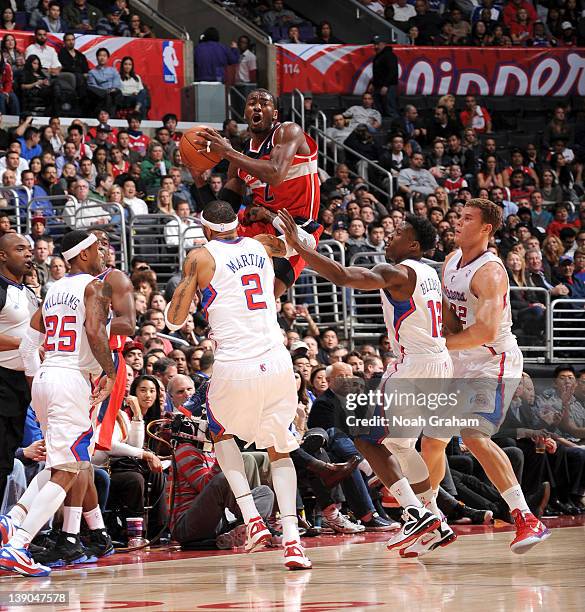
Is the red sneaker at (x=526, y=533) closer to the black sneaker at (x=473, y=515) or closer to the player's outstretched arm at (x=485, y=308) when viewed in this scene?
the player's outstretched arm at (x=485, y=308)

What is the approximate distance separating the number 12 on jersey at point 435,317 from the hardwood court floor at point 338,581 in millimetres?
1406

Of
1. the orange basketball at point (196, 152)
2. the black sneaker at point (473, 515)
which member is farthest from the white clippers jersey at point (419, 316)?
the black sneaker at point (473, 515)

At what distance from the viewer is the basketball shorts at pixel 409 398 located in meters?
7.49

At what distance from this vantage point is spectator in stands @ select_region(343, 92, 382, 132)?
63.4ft

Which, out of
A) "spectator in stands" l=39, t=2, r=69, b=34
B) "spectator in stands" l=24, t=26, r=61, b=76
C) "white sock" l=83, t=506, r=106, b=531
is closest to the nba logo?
"spectator in stands" l=39, t=2, r=69, b=34

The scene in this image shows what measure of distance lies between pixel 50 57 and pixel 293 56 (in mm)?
4433

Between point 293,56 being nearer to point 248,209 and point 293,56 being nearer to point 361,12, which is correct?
point 361,12

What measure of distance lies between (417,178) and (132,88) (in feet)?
14.5

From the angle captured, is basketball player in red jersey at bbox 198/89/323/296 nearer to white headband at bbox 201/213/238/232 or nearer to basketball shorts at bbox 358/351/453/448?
white headband at bbox 201/213/238/232

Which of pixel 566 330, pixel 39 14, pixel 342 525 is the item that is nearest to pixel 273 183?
pixel 342 525

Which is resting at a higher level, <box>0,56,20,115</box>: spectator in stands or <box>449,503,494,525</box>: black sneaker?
<box>0,56,20,115</box>: spectator in stands

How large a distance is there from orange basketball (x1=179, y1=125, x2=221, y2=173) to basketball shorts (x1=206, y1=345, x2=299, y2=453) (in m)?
1.30

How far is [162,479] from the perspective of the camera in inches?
353

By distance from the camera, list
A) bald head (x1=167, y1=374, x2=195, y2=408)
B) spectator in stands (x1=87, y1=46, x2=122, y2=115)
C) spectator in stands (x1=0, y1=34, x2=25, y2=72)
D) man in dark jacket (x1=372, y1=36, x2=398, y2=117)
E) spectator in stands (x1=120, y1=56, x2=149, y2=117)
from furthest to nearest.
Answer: man in dark jacket (x1=372, y1=36, x2=398, y2=117) < spectator in stands (x1=120, y1=56, x2=149, y2=117) < spectator in stands (x1=87, y1=46, x2=122, y2=115) < spectator in stands (x1=0, y1=34, x2=25, y2=72) < bald head (x1=167, y1=374, x2=195, y2=408)
